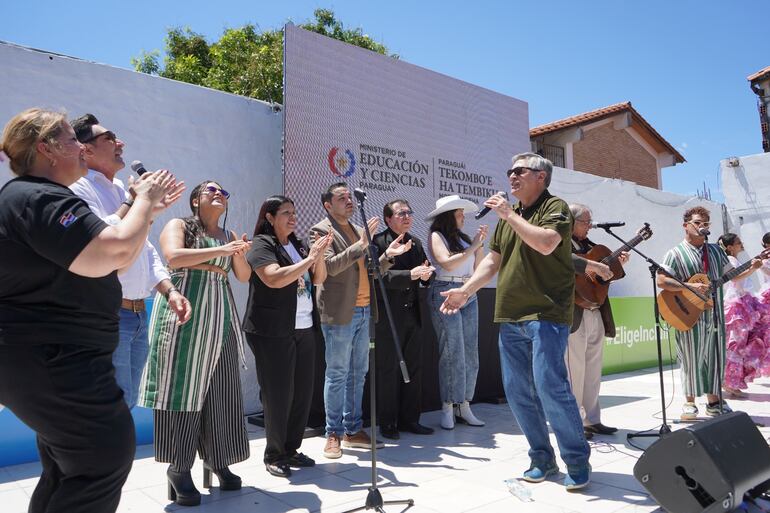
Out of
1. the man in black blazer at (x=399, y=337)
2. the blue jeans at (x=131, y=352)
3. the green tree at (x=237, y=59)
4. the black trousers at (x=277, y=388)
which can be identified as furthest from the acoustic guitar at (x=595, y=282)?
the green tree at (x=237, y=59)

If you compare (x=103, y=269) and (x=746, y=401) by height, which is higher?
(x=103, y=269)

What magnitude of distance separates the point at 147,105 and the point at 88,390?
3723 mm

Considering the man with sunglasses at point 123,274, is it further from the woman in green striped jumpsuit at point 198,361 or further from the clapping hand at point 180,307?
the woman in green striped jumpsuit at point 198,361

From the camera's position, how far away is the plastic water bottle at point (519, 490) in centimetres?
312

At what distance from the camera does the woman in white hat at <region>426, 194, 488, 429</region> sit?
506cm

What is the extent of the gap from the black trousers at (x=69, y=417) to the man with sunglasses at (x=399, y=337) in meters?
3.05

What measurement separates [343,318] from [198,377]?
1.27 meters

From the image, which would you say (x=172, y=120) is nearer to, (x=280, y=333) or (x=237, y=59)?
(x=280, y=333)

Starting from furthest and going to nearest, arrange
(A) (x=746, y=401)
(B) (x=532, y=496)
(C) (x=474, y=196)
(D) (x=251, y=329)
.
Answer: (C) (x=474, y=196)
(A) (x=746, y=401)
(D) (x=251, y=329)
(B) (x=532, y=496)

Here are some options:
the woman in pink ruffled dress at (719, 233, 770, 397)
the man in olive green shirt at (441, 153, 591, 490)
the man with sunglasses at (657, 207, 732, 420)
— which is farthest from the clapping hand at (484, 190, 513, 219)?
the woman in pink ruffled dress at (719, 233, 770, 397)

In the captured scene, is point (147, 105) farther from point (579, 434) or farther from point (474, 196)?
point (579, 434)

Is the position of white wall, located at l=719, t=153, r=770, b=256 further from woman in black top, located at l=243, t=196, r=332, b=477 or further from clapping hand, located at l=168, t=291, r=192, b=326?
clapping hand, located at l=168, t=291, r=192, b=326

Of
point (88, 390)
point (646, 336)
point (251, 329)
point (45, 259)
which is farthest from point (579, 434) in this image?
point (646, 336)

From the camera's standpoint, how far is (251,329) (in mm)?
3584
